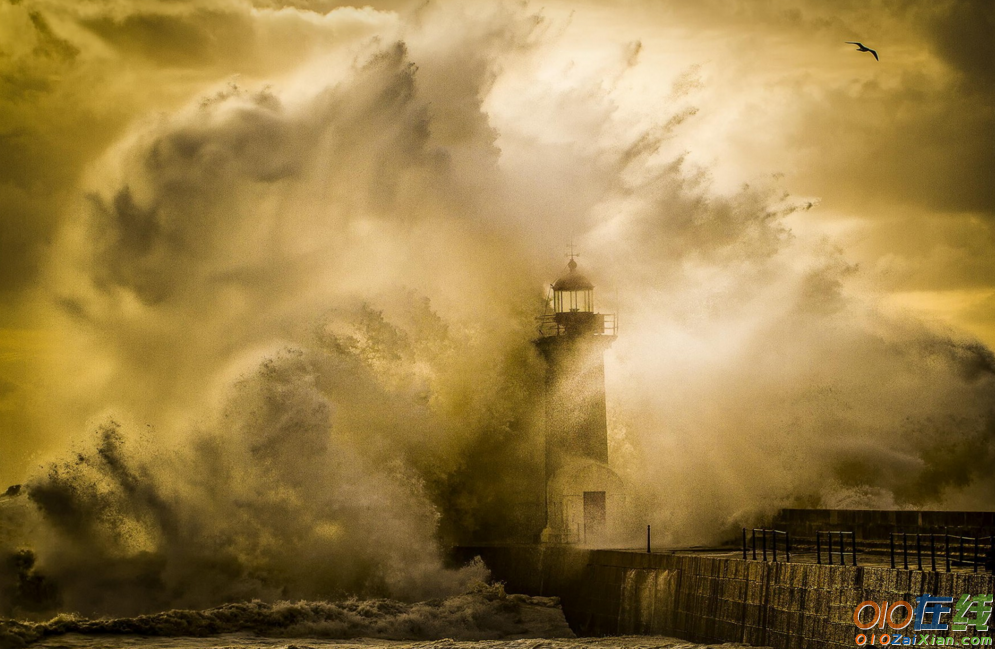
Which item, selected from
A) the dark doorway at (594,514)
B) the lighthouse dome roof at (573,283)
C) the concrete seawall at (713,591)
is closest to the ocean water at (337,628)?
the concrete seawall at (713,591)

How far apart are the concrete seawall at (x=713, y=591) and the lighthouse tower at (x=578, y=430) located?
271 cm

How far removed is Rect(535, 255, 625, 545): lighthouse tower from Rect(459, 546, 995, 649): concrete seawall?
2.71 m

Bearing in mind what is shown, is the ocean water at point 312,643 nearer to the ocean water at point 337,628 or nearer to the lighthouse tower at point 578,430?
the ocean water at point 337,628

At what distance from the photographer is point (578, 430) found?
85.5 ft

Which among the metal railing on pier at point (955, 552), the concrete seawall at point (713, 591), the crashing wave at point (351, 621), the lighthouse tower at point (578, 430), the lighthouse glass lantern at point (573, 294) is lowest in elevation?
the crashing wave at point (351, 621)

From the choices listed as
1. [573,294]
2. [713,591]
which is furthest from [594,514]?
[713,591]

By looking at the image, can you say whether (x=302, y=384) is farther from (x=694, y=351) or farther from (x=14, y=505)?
(x=694, y=351)

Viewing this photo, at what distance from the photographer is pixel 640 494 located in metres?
28.3

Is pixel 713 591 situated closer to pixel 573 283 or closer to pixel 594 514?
pixel 594 514

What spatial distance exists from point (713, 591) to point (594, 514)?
9.59m

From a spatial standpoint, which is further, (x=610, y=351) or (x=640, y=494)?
(x=610, y=351)

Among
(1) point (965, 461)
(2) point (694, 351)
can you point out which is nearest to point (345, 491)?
(2) point (694, 351)

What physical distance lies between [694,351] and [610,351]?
80.7 inches

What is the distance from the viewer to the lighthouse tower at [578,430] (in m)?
25.5
